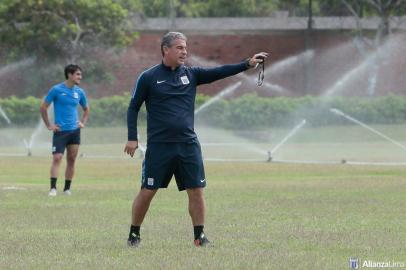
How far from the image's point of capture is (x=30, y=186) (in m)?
19.5

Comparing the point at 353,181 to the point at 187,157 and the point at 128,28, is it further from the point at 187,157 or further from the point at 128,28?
the point at 128,28

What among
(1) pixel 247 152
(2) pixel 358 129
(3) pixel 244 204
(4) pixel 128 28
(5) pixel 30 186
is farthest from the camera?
(4) pixel 128 28

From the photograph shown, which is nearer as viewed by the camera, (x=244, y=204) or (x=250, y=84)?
(x=244, y=204)

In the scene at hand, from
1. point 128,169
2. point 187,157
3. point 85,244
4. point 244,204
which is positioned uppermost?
point 187,157

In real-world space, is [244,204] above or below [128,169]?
above

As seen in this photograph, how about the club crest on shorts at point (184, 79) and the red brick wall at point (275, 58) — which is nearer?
the club crest on shorts at point (184, 79)

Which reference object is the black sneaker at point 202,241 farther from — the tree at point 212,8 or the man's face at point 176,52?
the tree at point 212,8

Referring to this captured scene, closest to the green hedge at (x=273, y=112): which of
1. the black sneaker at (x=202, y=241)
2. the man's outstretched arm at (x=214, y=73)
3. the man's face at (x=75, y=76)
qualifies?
the man's face at (x=75, y=76)

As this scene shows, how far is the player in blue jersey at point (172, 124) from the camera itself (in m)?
10.6

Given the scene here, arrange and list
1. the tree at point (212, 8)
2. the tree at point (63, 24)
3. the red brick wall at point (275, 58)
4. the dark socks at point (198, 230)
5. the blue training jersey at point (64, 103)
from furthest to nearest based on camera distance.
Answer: the tree at point (212, 8) → the red brick wall at point (275, 58) → the tree at point (63, 24) → the blue training jersey at point (64, 103) → the dark socks at point (198, 230)

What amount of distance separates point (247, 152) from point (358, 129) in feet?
26.8

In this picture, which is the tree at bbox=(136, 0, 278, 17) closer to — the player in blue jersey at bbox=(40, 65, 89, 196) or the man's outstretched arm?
the player in blue jersey at bbox=(40, 65, 89, 196)

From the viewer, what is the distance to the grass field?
31.9 feet

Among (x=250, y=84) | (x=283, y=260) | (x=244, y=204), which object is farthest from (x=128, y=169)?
(x=250, y=84)
